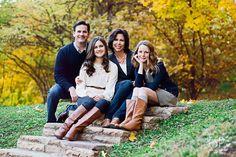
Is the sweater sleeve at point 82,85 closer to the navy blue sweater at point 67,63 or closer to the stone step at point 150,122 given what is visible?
the navy blue sweater at point 67,63

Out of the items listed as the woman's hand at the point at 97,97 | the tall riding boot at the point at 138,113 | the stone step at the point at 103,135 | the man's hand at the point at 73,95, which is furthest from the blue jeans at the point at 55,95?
the tall riding boot at the point at 138,113

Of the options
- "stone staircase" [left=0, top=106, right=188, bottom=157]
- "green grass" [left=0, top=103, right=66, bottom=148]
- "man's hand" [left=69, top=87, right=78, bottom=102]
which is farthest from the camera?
"green grass" [left=0, top=103, right=66, bottom=148]

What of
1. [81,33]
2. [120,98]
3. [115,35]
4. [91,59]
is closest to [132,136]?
[120,98]

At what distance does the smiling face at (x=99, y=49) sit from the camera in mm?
6020

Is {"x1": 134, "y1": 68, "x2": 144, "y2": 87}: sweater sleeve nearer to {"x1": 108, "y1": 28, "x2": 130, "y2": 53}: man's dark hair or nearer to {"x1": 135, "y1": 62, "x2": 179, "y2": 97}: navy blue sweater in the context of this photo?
{"x1": 135, "y1": 62, "x2": 179, "y2": 97}: navy blue sweater

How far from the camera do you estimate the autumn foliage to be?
12.4m

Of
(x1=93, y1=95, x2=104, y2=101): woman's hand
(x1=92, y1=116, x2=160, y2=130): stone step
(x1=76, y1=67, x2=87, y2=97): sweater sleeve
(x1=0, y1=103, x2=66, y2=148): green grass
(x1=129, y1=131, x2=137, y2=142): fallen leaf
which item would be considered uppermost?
(x1=76, y1=67, x2=87, y2=97): sweater sleeve

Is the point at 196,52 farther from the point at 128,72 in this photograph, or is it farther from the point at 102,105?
the point at 102,105

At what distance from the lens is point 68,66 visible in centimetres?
638

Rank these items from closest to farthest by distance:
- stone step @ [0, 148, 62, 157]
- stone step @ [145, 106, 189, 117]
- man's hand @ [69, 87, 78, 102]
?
stone step @ [0, 148, 62, 157], stone step @ [145, 106, 189, 117], man's hand @ [69, 87, 78, 102]

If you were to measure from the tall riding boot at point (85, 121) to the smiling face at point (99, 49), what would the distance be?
84cm

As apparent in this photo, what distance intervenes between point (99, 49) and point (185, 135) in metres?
1.93

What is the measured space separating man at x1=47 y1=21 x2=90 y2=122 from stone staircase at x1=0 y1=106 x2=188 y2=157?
1.33 ft

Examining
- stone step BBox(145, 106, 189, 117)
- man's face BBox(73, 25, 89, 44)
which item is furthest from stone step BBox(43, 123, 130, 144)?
man's face BBox(73, 25, 89, 44)
